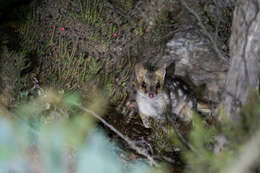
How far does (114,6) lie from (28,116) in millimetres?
3467

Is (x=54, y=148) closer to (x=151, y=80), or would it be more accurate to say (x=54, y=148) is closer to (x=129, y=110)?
(x=151, y=80)

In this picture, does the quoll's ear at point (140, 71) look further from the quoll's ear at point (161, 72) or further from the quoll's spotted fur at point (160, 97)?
the quoll's ear at point (161, 72)

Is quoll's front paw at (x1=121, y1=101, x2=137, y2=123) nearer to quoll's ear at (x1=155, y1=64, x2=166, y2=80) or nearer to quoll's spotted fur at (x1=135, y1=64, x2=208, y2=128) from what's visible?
quoll's spotted fur at (x1=135, y1=64, x2=208, y2=128)

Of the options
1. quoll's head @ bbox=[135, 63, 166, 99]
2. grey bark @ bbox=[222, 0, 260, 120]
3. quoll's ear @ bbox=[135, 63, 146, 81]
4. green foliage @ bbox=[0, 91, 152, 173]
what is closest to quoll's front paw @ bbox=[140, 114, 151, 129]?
quoll's head @ bbox=[135, 63, 166, 99]

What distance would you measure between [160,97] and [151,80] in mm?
303

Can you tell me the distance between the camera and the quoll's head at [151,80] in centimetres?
397

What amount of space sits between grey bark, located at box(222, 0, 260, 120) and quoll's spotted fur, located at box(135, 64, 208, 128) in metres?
1.50

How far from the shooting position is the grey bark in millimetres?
2371

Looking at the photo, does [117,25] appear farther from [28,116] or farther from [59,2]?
[28,116]

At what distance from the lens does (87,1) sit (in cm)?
449

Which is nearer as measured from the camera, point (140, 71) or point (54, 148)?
point (54, 148)

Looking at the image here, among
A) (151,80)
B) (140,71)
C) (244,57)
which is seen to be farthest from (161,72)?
(244,57)

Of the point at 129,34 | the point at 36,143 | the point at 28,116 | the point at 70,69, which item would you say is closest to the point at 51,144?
the point at 36,143

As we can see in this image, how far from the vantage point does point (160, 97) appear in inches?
160
